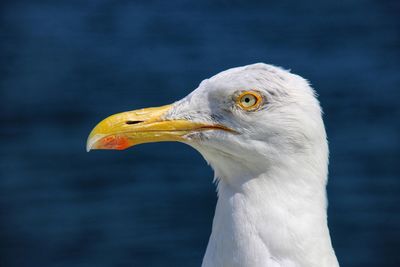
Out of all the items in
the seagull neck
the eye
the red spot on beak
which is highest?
the eye

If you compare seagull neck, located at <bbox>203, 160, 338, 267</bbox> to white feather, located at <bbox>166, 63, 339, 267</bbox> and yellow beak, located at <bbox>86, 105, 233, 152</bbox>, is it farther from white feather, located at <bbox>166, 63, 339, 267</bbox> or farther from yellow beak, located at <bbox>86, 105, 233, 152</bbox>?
yellow beak, located at <bbox>86, 105, 233, 152</bbox>

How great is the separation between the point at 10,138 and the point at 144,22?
6.78 ft

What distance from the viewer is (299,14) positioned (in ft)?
37.0

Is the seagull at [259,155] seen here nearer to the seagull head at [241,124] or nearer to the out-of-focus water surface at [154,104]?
the seagull head at [241,124]

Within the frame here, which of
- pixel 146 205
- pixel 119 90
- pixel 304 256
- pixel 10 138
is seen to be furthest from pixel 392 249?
pixel 304 256

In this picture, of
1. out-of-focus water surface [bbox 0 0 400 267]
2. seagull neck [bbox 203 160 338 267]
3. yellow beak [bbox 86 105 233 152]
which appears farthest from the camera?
out-of-focus water surface [bbox 0 0 400 267]

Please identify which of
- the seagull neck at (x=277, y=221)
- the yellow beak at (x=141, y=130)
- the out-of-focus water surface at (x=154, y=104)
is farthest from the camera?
the out-of-focus water surface at (x=154, y=104)

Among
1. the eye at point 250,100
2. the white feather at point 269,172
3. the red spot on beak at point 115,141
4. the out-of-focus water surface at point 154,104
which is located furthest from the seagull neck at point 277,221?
the out-of-focus water surface at point 154,104

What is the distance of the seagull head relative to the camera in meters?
4.47

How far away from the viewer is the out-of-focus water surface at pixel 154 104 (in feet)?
29.4

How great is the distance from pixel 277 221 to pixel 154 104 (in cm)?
538

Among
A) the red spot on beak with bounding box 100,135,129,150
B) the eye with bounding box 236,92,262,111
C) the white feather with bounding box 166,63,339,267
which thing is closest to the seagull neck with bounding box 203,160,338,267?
the white feather with bounding box 166,63,339,267

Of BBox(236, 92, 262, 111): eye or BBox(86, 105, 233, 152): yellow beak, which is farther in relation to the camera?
BBox(86, 105, 233, 152): yellow beak

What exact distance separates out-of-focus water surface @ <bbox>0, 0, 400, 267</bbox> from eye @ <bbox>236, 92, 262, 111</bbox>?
175 inches
